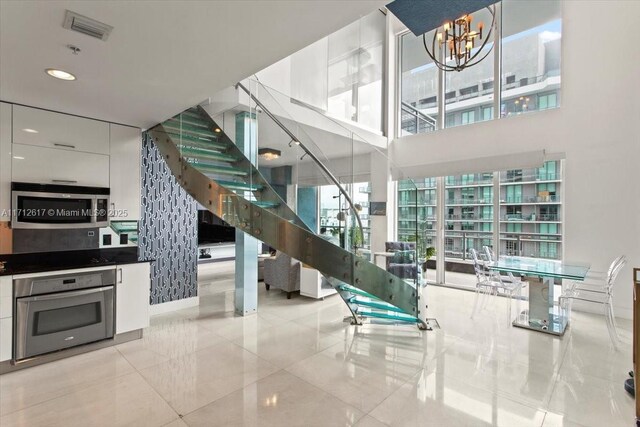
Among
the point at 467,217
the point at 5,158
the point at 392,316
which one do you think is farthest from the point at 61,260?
the point at 467,217

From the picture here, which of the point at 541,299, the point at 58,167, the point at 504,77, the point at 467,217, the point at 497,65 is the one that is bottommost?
the point at 541,299

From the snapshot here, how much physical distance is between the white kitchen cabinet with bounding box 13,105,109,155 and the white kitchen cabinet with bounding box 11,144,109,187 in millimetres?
68

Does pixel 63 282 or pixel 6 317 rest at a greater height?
pixel 63 282

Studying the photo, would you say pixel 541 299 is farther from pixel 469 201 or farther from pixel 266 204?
pixel 266 204

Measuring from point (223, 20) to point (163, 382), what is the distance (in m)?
3.06

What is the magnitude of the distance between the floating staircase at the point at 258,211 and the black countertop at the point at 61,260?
4.06 ft

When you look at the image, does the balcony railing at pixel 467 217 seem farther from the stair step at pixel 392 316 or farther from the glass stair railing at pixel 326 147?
the stair step at pixel 392 316

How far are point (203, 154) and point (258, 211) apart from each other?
1334mm

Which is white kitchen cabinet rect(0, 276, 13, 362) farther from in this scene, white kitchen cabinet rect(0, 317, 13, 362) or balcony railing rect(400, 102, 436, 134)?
balcony railing rect(400, 102, 436, 134)

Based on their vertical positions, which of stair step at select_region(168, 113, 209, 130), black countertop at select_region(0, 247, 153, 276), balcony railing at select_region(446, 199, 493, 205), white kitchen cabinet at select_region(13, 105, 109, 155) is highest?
stair step at select_region(168, 113, 209, 130)

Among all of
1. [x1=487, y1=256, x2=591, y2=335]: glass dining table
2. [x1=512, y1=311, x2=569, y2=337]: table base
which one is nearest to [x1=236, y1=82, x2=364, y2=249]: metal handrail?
[x1=487, y1=256, x2=591, y2=335]: glass dining table

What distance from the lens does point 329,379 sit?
2.98 metres

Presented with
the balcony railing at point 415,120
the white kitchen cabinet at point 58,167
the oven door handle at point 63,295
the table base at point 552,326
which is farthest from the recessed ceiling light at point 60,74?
the balcony railing at point 415,120

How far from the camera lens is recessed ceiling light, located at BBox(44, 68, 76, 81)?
2.56 meters
